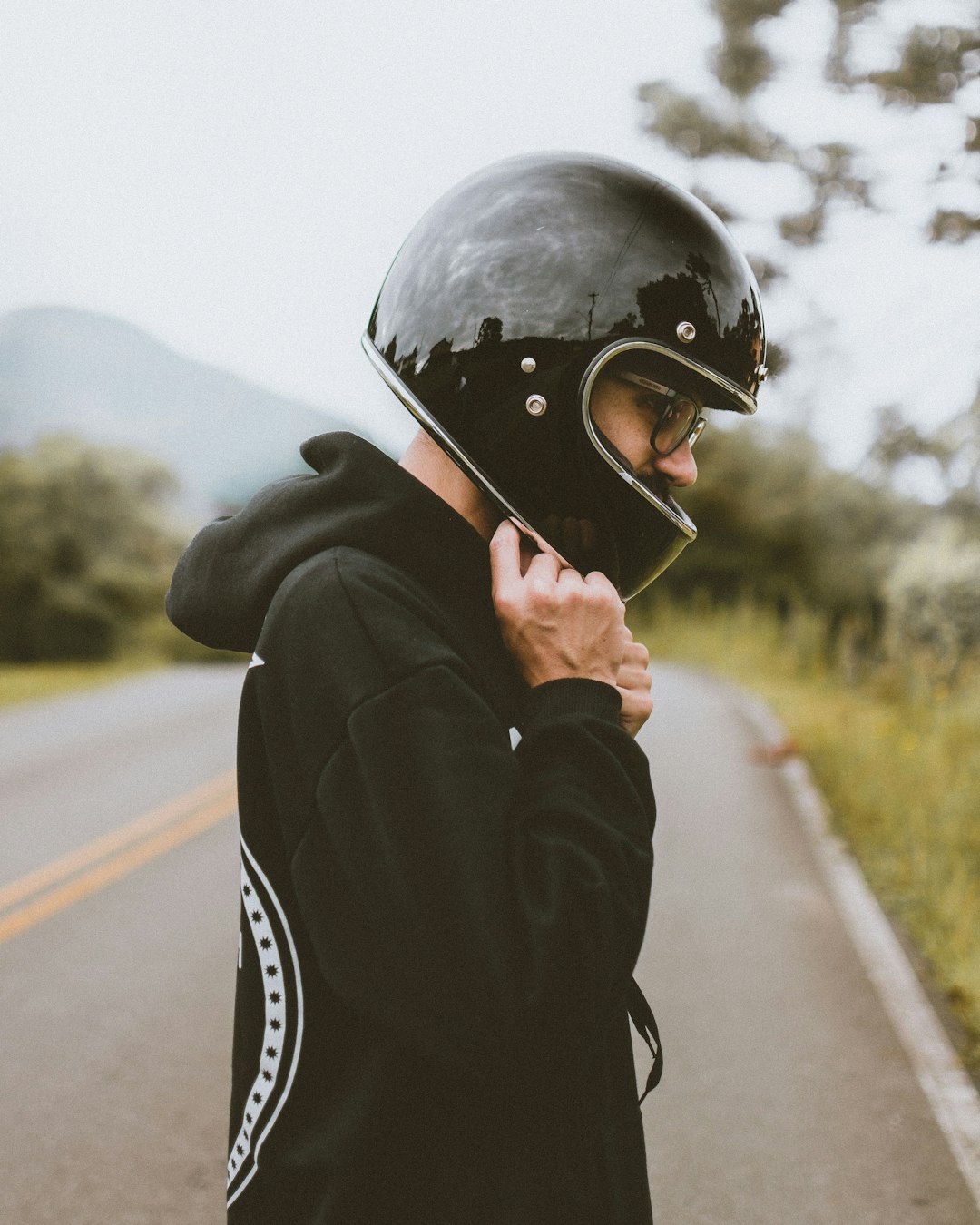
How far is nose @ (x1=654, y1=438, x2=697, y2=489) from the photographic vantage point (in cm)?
159

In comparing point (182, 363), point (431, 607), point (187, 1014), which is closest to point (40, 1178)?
point (187, 1014)

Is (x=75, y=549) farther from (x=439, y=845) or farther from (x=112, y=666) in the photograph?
(x=439, y=845)

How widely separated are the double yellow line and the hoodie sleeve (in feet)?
16.1

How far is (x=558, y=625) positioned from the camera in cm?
135

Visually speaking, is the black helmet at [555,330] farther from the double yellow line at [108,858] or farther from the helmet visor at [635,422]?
the double yellow line at [108,858]

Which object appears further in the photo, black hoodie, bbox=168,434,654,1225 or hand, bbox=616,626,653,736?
hand, bbox=616,626,653,736

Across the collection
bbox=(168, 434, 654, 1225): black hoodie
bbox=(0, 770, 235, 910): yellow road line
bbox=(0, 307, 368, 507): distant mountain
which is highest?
bbox=(168, 434, 654, 1225): black hoodie

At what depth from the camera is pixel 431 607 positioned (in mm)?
1309

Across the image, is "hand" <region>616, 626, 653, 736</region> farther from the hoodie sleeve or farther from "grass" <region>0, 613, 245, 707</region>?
"grass" <region>0, 613, 245, 707</region>

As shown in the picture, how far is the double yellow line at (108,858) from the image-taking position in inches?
231

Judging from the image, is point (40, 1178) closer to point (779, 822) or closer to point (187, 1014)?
point (187, 1014)

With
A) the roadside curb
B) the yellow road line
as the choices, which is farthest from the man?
the yellow road line

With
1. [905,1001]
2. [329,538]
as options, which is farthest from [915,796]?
[329,538]

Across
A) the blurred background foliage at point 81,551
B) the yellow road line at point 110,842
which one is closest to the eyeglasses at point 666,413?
the yellow road line at point 110,842
